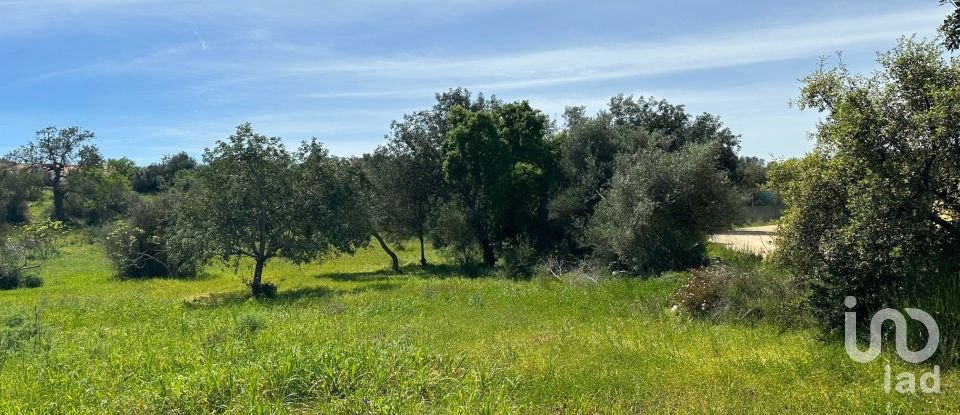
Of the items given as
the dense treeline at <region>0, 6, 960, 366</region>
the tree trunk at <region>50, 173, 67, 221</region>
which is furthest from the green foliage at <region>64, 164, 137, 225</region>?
the dense treeline at <region>0, 6, 960, 366</region>

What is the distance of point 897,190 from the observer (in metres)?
8.06

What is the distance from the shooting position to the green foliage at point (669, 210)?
1905 cm

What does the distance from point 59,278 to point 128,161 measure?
40.7 metres

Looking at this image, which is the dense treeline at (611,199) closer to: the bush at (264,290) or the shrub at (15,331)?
the bush at (264,290)

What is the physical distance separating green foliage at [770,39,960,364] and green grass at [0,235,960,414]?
1.08 metres

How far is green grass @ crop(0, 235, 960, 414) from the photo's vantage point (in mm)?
6230

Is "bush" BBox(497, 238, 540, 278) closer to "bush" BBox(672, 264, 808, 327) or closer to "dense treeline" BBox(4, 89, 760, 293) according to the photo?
"dense treeline" BBox(4, 89, 760, 293)

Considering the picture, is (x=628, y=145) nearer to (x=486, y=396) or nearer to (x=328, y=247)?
(x=328, y=247)

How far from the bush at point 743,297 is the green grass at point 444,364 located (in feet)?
1.42

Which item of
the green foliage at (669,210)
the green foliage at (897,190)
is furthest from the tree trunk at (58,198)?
the green foliage at (897,190)

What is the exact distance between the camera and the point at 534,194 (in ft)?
84.3

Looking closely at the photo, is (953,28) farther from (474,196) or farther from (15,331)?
(474,196)

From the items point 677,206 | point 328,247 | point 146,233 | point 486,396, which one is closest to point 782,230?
point 677,206

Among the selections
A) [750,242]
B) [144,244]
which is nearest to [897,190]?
[750,242]
